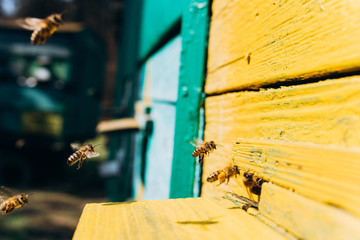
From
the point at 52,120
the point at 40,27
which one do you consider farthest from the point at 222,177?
the point at 52,120

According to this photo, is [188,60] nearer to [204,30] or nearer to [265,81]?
[204,30]

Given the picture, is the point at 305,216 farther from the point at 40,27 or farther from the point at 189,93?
the point at 40,27

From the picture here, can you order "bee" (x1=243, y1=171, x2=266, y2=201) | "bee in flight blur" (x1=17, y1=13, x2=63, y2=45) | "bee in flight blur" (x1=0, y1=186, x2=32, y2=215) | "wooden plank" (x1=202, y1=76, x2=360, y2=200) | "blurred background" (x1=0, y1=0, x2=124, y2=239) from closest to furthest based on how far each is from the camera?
1. "wooden plank" (x1=202, y1=76, x2=360, y2=200)
2. "bee" (x1=243, y1=171, x2=266, y2=201)
3. "bee in flight blur" (x1=0, y1=186, x2=32, y2=215)
4. "bee in flight blur" (x1=17, y1=13, x2=63, y2=45)
5. "blurred background" (x1=0, y1=0, x2=124, y2=239)

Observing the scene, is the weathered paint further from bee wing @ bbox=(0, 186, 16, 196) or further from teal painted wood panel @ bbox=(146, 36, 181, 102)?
bee wing @ bbox=(0, 186, 16, 196)

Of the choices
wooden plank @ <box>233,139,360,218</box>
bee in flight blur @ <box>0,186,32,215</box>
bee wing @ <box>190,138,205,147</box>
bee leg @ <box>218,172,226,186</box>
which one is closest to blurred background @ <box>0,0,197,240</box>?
bee in flight blur @ <box>0,186,32,215</box>

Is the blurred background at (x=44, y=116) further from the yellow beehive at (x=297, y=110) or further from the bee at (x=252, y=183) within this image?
the bee at (x=252, y=183)

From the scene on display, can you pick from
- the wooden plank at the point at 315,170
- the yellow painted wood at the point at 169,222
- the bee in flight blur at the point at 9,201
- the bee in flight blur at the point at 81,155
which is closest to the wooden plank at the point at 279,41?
the wooden plank at the point at 315,170

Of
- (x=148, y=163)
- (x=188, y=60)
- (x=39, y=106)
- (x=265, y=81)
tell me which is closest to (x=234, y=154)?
(x=265, y=81)
